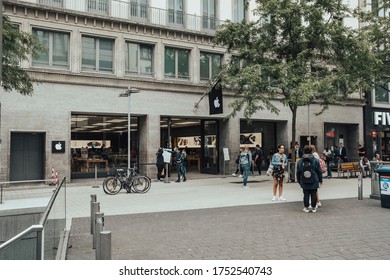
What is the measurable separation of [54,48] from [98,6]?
332cm

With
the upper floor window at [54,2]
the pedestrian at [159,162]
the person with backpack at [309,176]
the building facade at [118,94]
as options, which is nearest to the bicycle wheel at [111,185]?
the building facade at [118,94]

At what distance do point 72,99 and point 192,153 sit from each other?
32.1 feet

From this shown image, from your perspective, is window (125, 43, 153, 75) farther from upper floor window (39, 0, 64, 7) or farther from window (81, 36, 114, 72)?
upper floor window (39, 0, 64, 7)

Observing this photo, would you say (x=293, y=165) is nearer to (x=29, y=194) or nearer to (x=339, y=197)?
(x=339, y=197)

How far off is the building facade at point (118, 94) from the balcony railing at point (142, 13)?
0.05 meters

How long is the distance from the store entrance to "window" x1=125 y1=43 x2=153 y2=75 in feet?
12.2

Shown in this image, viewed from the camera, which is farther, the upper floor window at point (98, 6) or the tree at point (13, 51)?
the upper floor window at point (98, 6)

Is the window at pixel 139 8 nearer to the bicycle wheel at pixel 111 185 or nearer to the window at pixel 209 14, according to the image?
the window at pixel 209 14

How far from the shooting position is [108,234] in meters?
3.95

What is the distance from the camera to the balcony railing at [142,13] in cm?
1895

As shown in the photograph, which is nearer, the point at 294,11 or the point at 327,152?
the point at 294,11

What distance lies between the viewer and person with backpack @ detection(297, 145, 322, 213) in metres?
9.70

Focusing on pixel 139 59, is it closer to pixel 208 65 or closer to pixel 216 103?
pixel 208 65
